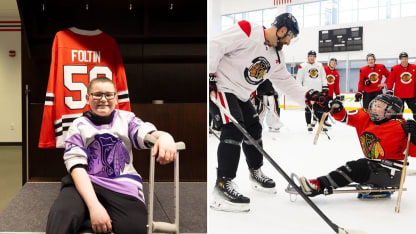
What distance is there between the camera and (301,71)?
186cm

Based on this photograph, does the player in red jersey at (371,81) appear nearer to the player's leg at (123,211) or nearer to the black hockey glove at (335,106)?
the black hockey glove at (335,106)

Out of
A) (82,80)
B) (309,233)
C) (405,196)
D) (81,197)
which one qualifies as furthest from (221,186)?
(82,80)

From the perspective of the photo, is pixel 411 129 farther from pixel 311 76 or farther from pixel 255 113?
pixel 311 76

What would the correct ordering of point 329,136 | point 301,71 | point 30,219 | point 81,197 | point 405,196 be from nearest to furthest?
1. point 81,197
2. point 405,196
3. point 30,219
4. point 301,71
5. point 329,136

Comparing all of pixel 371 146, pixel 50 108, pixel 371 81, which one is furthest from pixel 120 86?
pixel 371 81

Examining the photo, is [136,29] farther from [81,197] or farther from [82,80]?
[81,197]

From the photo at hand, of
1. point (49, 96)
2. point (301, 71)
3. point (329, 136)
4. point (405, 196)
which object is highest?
point (301, 71)

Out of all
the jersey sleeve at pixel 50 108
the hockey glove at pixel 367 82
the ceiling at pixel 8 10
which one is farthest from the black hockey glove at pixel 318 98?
the ceiling at pixel 8 10

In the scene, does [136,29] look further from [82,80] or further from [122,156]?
[122,156]

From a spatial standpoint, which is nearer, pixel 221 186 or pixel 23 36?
pixel 221 186

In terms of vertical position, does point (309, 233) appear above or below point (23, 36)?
below

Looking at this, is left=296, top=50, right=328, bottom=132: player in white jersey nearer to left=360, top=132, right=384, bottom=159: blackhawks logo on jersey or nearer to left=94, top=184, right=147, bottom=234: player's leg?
left=360, top=132, right=384, bottom=159: blackhawks logo on jersey

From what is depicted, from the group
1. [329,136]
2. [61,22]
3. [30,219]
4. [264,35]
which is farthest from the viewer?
[61,22]

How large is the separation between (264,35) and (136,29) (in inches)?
51.4
